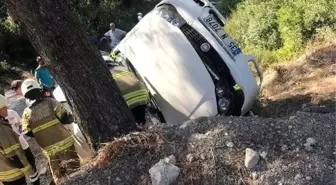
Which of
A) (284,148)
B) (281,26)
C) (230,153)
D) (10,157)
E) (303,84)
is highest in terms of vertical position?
(10,157)

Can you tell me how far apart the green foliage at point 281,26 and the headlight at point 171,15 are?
335cm

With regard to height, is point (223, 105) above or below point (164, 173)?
below

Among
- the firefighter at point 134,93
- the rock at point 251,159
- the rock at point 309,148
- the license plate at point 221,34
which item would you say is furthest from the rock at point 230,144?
the license plate at point 221,34

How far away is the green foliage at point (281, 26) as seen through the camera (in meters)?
8.07

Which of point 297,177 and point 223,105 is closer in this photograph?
point 297,177

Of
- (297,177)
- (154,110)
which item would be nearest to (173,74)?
(154,110)

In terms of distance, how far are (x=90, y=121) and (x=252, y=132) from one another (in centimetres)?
137

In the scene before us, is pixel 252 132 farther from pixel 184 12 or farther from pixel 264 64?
pixel 264 64

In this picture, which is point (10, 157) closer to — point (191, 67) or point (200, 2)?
point (191, 67)

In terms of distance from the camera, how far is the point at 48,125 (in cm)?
478

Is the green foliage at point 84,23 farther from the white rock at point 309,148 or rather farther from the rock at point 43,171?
the white rock at point 309,148

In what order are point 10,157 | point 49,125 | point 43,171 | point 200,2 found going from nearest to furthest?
point 10,157, point 49,125, point 200,2, point 43,171

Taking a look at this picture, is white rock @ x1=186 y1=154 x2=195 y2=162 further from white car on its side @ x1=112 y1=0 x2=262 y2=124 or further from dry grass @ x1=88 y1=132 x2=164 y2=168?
white car on its side @ x1=112 y1=0 x2=262 y2=124

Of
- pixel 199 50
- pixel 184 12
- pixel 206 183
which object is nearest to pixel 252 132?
pixel 206 183
